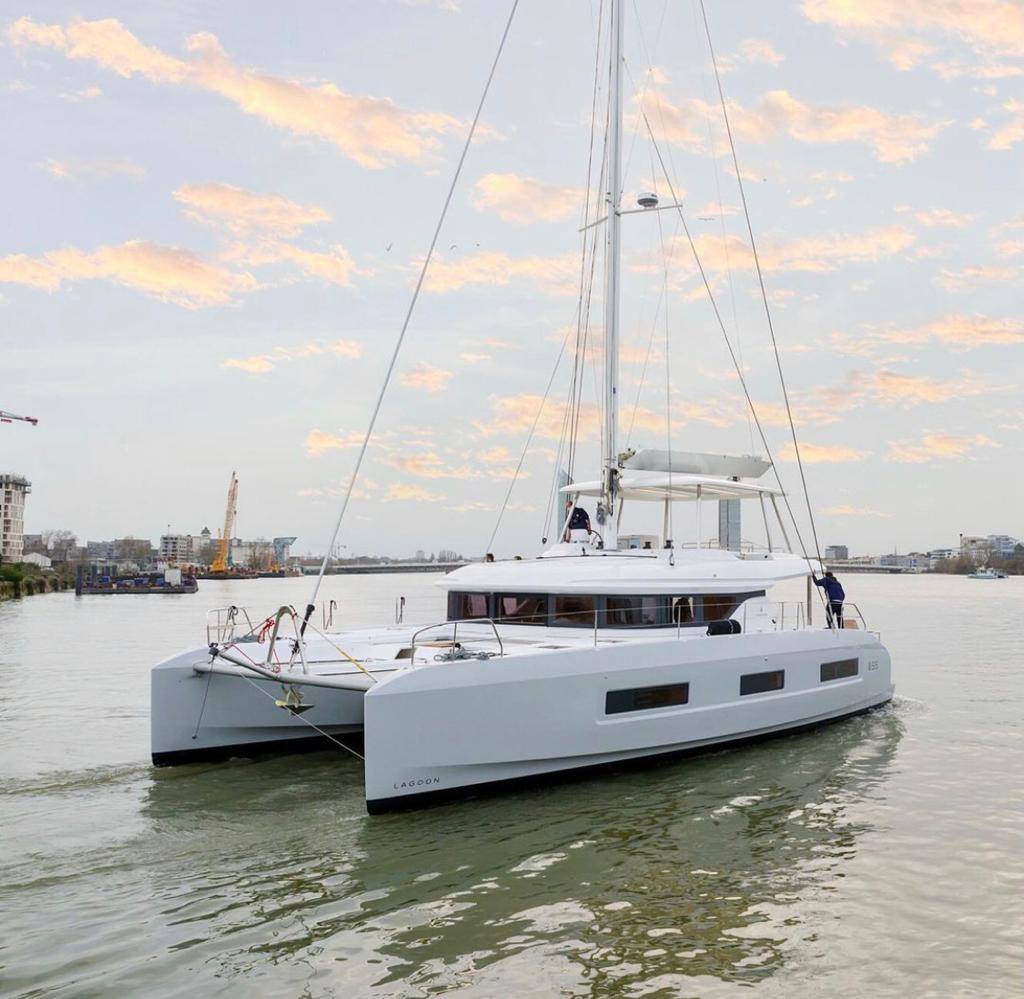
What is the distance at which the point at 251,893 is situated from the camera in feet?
22.7

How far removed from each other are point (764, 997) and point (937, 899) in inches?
99.0

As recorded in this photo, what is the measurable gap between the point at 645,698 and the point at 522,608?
2.58 m

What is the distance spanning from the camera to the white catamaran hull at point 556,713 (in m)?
8.52

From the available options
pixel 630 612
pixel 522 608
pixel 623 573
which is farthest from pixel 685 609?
pixel 522 608

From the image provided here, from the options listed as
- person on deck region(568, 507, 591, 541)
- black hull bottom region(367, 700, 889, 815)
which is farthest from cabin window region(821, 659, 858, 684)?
person on deck region(568, 507, 591, 541)

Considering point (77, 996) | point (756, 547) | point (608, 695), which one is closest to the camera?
point (77, 996)

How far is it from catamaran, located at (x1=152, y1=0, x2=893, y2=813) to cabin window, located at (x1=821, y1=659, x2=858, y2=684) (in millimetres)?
34

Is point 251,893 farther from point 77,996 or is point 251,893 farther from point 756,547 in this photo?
point 756,547

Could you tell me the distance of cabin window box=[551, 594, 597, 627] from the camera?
465 inches

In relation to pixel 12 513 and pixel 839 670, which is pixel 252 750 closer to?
pixel 839 670

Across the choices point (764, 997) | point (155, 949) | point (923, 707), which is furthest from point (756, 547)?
point (155, 949)

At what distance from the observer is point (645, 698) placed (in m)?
10.3

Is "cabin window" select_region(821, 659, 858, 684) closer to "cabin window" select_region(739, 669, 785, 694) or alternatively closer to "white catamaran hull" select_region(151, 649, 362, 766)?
"cabin window" select_region(739, 669, 785, 694)

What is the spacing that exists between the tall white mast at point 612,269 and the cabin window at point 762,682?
3.03 m
